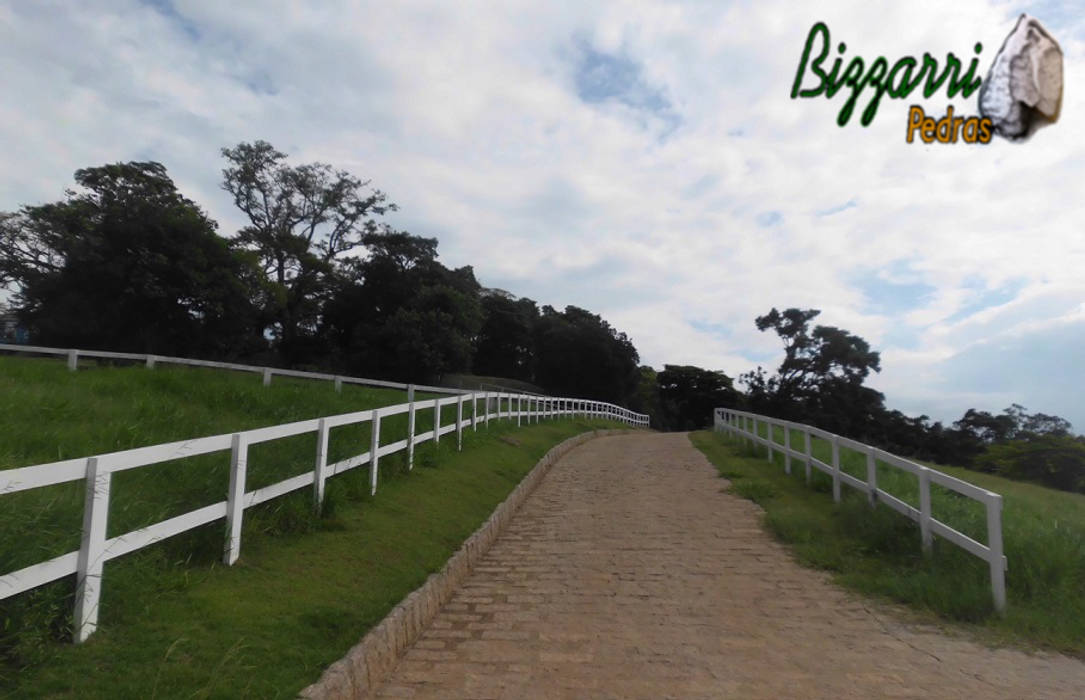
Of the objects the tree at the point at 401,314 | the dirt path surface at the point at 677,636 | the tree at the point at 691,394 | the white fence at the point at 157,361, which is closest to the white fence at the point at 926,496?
the dirt path surface at the point at 677,636

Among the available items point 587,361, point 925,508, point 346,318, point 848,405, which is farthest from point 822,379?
point 925,508

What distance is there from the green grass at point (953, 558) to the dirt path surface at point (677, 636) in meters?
0.35

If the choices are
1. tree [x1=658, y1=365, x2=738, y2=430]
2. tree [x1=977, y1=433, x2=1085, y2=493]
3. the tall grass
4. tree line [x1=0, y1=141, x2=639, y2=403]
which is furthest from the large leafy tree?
tree [x1=658, y1=365, x2=738, y2=430]

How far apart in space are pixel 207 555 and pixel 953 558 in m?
6.14

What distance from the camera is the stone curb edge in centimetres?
395

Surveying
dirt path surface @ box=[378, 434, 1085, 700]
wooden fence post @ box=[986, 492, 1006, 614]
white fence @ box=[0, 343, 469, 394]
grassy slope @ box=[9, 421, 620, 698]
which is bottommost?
dirt path surface @ box=[378, 434, 1085, 700]

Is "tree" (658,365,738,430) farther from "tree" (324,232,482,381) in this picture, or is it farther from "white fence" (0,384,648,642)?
"white fence" (0,384,648,642)

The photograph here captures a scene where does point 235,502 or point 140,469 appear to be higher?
point 140,469

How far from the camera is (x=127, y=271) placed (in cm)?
2823

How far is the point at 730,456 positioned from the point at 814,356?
33848 mm

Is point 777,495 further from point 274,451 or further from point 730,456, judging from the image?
point 274,451

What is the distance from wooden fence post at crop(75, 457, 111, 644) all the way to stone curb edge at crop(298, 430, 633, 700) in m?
1.22

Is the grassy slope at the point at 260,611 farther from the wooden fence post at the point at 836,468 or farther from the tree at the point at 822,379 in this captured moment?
the tree at the point at 822,379

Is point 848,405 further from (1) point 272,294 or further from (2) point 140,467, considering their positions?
(2) point 140,467
